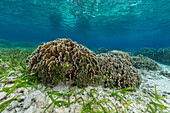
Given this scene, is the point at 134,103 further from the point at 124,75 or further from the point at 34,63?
the point at 34,63

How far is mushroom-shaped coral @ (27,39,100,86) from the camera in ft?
8.25

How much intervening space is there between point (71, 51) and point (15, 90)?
2.04 m

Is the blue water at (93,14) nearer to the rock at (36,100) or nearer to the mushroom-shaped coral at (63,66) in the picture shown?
the mushroom-shaped coral at (63,66)

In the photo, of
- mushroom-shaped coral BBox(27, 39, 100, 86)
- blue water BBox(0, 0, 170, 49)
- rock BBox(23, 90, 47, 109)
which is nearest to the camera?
rock BBox(23, 90, 47, 109)

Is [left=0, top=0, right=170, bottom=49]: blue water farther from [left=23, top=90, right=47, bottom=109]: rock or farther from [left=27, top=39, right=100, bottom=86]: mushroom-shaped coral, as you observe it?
[left=23, top=90, right=47, bottom=109]: rock

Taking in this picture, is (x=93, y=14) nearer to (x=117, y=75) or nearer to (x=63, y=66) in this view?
(x=117, y=75)

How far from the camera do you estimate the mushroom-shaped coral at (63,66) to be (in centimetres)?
252

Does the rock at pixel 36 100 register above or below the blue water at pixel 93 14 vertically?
below

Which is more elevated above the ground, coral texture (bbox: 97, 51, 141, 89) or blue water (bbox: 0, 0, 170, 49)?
blue water (bbox: 0, 0, 170, 49)

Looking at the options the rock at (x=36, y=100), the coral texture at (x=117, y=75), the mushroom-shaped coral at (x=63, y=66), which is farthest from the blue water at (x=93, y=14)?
the rock at (x=36, y=100)

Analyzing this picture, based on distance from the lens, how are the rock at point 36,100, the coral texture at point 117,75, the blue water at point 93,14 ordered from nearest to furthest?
the rock at point 36,100, the coral texture at point 117,75, the blue water at point 93,14

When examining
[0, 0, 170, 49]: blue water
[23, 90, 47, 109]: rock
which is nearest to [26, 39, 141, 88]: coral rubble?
[23, 90, 47, 109]: rock

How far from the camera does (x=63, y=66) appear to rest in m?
2.50

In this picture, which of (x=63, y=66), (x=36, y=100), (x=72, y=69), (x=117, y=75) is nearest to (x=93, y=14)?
(x=117, y=75)
